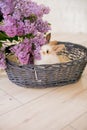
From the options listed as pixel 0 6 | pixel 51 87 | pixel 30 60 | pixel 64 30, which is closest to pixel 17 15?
pixel 0 6

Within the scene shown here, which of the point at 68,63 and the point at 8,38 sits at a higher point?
the point at 8,38

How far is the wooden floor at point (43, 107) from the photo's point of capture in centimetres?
70

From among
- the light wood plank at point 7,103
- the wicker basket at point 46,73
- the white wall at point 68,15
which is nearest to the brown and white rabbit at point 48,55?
the wicker basket at point 46,73

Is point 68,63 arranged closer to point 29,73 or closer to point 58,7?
point 29,73

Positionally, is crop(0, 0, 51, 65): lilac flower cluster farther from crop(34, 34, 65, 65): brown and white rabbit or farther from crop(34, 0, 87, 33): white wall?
crop(34, 0, 87, 33): white wall

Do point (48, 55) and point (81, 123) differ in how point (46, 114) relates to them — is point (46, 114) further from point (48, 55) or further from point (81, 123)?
point (48, 55)

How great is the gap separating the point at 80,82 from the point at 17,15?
0.37 m

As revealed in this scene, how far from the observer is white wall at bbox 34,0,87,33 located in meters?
1.82

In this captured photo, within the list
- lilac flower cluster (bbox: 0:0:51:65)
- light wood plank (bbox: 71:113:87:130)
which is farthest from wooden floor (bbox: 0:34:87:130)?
lilac flower cluster (bbox: 0:0:51:65)

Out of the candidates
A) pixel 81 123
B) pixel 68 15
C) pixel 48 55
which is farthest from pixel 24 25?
pixel 68 15

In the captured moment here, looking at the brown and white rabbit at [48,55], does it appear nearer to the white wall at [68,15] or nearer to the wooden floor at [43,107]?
the wooden floor at [43,107]

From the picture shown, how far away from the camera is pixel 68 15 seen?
1.87 meters

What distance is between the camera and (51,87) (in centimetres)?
90

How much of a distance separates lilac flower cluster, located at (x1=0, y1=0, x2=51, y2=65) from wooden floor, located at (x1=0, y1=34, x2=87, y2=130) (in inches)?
5.3
